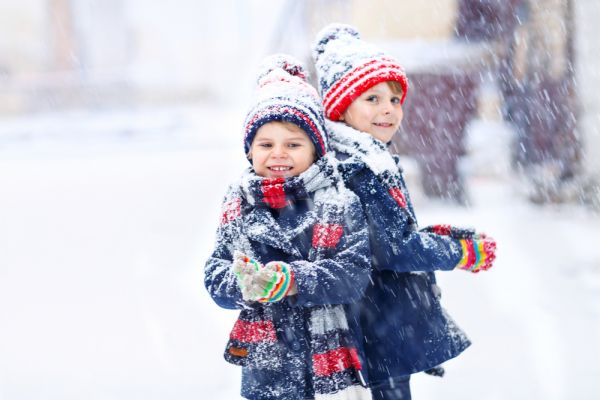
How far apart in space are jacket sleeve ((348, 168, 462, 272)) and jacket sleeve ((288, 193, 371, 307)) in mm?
85

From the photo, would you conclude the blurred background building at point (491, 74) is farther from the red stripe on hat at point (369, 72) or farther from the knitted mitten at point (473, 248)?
the knitted mitten at point (473, 248)

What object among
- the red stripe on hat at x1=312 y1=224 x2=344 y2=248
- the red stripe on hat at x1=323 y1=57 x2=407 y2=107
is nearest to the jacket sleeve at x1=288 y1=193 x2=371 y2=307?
the red stripe on hat at x1=312 y1=224 x2=344 y2=248

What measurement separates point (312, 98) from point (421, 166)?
512 centimetres

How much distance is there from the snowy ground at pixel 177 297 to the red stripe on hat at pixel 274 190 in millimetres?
1661

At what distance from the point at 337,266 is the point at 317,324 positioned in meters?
0.18

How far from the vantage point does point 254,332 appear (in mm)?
1845

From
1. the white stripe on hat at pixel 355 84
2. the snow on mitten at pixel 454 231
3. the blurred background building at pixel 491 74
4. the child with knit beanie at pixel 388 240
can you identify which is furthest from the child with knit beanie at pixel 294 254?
the blurred background building at pixel 491 74

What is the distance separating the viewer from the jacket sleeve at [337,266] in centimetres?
173

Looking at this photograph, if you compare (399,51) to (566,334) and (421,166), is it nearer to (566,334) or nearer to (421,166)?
(421,166)

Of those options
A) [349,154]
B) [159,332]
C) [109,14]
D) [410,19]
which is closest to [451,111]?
[410,19]

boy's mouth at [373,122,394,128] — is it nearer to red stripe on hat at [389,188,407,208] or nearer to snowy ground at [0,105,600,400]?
red stripe on hat at [389,188,407,208]

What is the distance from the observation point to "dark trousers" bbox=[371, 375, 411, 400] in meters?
2.10

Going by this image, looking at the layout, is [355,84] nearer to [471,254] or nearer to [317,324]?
[471,254]

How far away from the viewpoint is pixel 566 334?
147 inches
